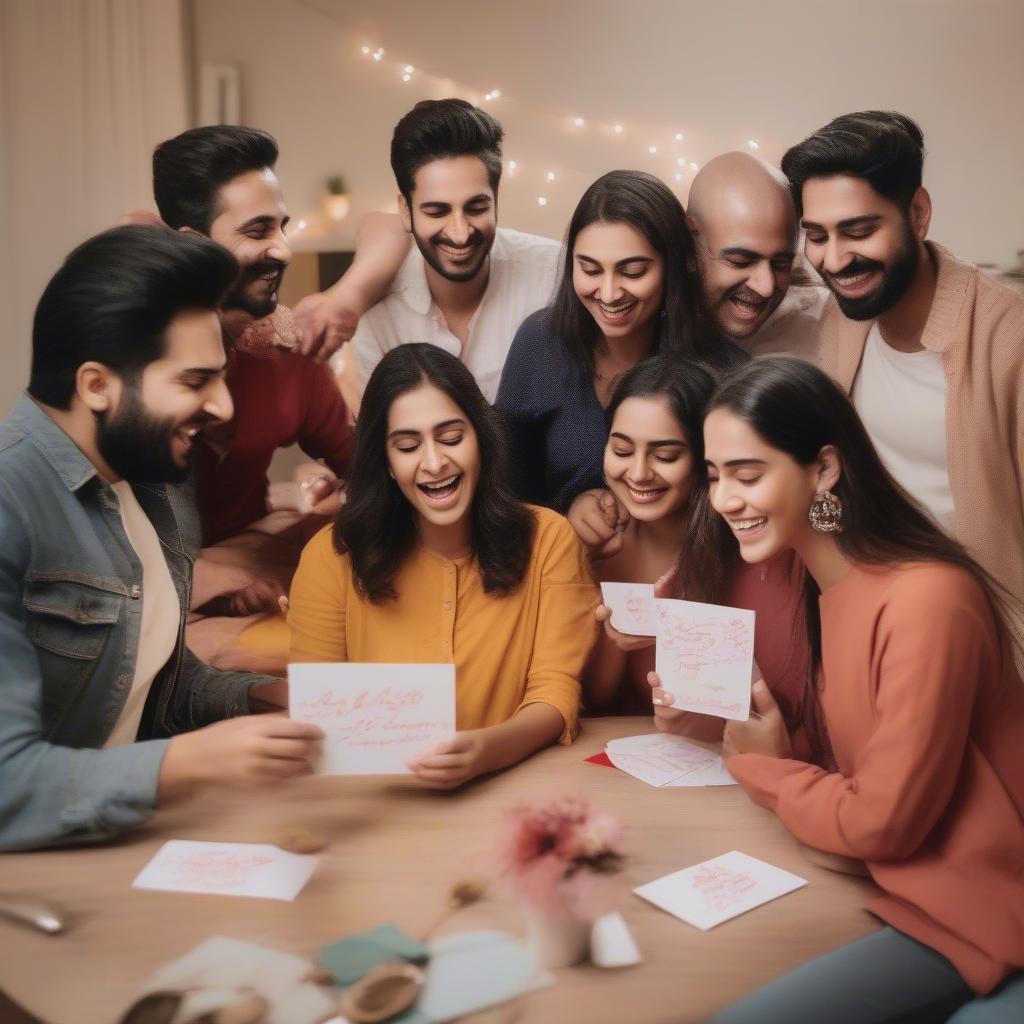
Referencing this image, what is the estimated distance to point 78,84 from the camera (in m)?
2.85

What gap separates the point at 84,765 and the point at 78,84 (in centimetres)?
220

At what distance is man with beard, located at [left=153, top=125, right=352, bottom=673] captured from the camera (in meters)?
2.41

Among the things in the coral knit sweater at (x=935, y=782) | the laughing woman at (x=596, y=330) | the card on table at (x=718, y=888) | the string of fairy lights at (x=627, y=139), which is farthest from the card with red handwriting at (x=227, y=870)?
the string of fairy lights at (x=627, y=139)

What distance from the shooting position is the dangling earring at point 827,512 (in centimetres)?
161

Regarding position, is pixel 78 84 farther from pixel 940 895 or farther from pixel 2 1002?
pixel 940 895

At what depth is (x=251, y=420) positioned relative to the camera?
2.58 meters

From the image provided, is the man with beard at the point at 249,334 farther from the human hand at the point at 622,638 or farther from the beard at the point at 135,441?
the human hand at the point at 622,638

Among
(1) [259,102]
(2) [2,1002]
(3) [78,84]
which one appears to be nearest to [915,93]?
(1) [259,102]

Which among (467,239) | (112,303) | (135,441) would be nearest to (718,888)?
(135,441)

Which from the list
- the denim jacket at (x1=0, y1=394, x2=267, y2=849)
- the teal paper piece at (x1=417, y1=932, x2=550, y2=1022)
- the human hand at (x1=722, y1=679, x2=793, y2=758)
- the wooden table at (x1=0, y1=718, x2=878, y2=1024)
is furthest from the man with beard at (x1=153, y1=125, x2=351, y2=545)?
the teal paper piece at (x1=417, y1=932, x2=550, y2=1022)

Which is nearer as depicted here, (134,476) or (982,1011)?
(982,1011)

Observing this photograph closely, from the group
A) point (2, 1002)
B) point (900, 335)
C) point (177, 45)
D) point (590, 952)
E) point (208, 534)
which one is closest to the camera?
point (590, 952)

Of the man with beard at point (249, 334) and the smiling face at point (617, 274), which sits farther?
the man with beard at point (249, 334)

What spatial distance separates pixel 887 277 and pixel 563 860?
1.49m
